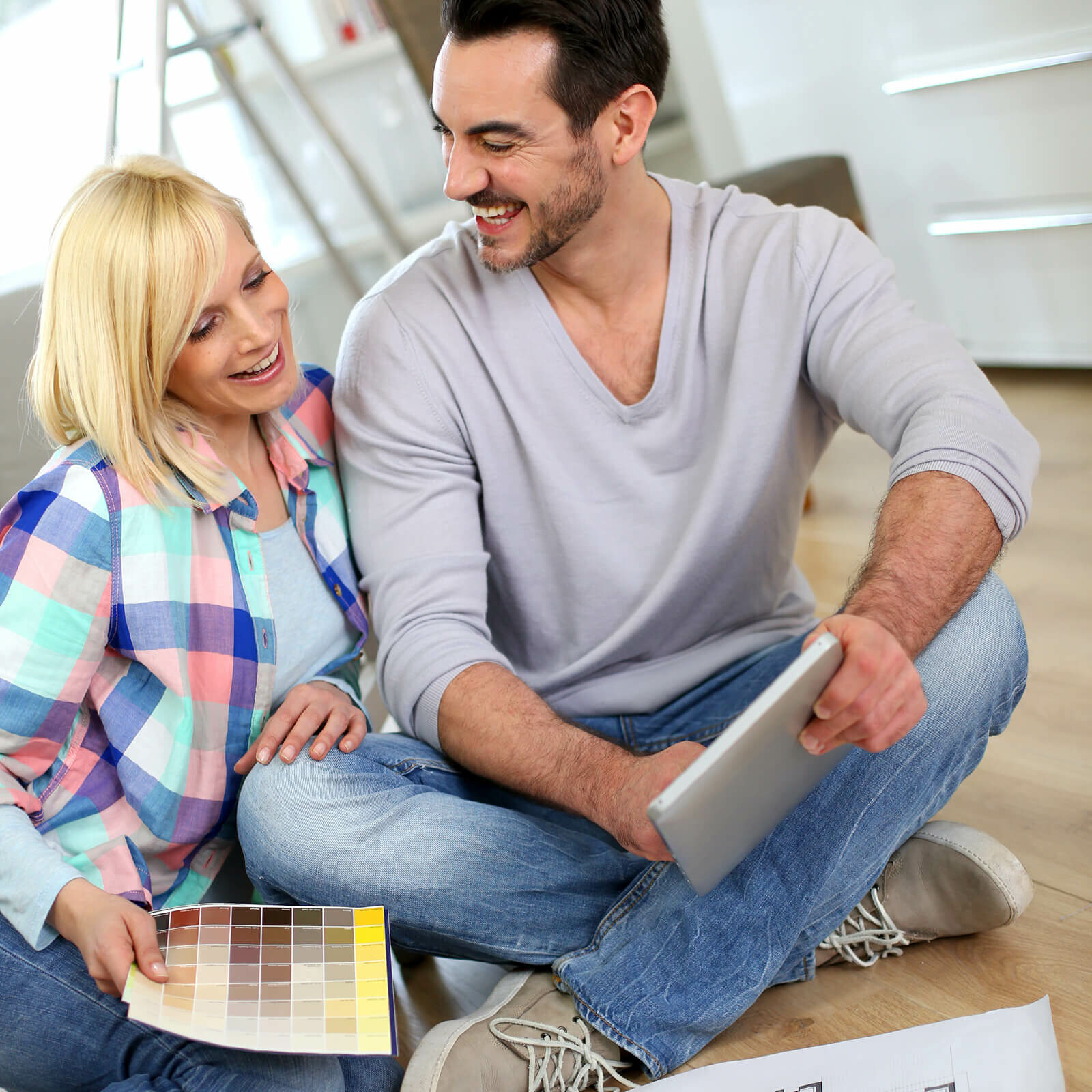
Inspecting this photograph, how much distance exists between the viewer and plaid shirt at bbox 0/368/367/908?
3.21ft

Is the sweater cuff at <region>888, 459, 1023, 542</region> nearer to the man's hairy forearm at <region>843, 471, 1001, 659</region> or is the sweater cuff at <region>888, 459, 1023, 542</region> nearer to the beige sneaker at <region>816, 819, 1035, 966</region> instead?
the man's hairy forearm at <region>843, 471, 1001, 659</region>

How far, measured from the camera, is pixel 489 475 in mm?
1262

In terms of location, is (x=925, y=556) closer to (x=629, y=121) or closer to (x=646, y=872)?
(x=646, y=872)

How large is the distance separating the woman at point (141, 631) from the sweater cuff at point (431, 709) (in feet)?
0.21

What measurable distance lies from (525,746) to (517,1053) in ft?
0.86

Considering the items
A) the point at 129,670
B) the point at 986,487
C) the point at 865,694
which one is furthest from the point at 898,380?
the point at 129,670

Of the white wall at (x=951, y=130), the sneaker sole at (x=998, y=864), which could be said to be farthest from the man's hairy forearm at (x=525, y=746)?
the white wall at (x=951, y=130)

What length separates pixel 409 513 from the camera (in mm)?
1204

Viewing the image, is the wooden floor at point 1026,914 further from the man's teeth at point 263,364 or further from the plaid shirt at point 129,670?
the man's teeth at point 263,364

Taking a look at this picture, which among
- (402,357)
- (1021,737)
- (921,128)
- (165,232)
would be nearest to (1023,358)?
(921,128)

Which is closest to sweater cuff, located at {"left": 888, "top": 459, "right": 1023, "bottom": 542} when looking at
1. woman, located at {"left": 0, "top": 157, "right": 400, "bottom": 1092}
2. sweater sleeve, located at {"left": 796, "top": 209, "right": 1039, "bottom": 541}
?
sweater sleeve, located at {"left": 796, "top": 209, "right": 1039, "bottom": 541}

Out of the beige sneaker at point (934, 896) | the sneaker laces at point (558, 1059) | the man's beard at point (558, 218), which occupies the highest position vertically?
the man's beard at point (558, 218)

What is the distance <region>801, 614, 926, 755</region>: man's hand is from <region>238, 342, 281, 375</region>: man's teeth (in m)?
0.60

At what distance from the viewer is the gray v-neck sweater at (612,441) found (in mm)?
1226
